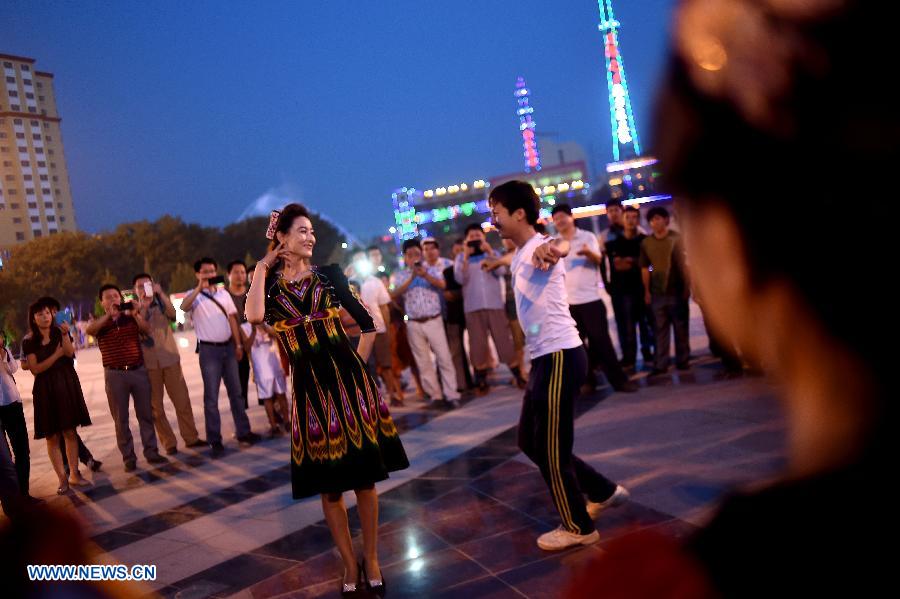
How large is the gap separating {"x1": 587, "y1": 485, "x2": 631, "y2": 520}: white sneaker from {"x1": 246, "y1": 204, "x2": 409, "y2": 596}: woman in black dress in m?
1.20

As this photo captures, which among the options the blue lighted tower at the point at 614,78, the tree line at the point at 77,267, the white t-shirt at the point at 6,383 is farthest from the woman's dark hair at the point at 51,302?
the blue lighted tower at the point at 614,78

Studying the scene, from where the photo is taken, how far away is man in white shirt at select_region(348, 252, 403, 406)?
905cm

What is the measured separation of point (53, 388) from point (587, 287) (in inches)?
223

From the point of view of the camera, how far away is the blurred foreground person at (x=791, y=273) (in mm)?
580

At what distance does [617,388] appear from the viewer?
7.77 m

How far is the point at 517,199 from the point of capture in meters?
4.21

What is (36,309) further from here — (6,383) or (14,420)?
(14,420)

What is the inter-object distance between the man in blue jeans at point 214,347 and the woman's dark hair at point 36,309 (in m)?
1.39

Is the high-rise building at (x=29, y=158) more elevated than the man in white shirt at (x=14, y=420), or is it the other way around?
the high-rise building at (x=29, y=158)

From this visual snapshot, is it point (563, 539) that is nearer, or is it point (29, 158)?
point (563, 539)

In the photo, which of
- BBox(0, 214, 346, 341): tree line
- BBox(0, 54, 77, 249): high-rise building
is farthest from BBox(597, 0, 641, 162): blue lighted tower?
BBox(0, 54, 77, 249): high-rise building

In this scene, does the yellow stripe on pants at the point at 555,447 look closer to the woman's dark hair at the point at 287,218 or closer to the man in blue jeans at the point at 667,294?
the woman's dark hair at the point at 287,218

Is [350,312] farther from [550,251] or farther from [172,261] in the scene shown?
[172,261]

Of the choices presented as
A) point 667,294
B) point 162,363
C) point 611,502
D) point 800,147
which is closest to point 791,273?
point 800,147
